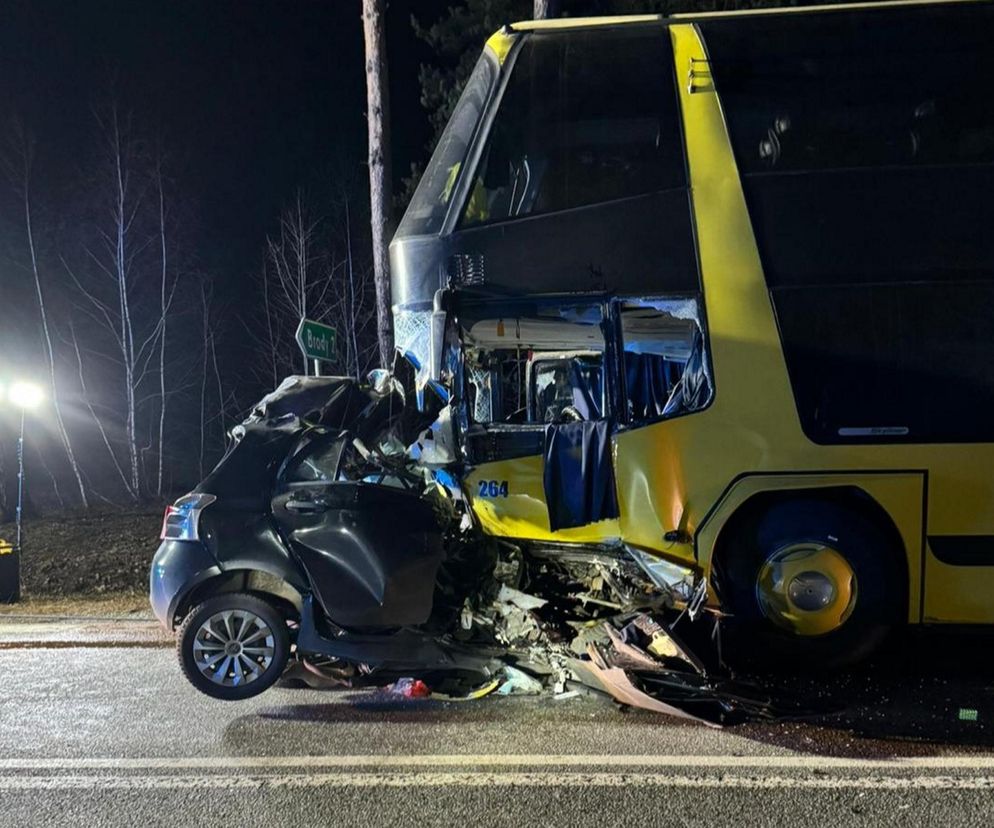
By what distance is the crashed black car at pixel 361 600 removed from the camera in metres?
4.55

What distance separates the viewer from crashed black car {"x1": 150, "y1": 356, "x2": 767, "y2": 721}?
4.55 metres

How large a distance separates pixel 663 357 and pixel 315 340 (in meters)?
4.02

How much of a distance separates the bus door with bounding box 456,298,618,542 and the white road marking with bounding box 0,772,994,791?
69.9 inches

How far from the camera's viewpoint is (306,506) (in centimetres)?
468

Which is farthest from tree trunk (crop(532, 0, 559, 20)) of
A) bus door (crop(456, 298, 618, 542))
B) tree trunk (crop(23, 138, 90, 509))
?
tree trunk (crop(23, 138, 90, 509))

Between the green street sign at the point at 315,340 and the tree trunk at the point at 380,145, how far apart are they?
2.45 meters

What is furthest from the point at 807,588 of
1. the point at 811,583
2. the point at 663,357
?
the point at 663,357

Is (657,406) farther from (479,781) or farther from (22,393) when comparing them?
(22,393)

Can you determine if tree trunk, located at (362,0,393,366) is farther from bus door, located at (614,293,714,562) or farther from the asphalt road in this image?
the asphalt road

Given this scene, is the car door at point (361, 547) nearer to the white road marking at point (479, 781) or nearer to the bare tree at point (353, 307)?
the white road marking at point (479, 781)

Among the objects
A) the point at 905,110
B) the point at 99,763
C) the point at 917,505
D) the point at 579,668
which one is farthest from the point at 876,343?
the point at 99,763

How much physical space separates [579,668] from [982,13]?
5.06m

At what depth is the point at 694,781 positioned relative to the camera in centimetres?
349

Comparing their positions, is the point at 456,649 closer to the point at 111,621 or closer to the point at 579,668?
the point at 579,668
